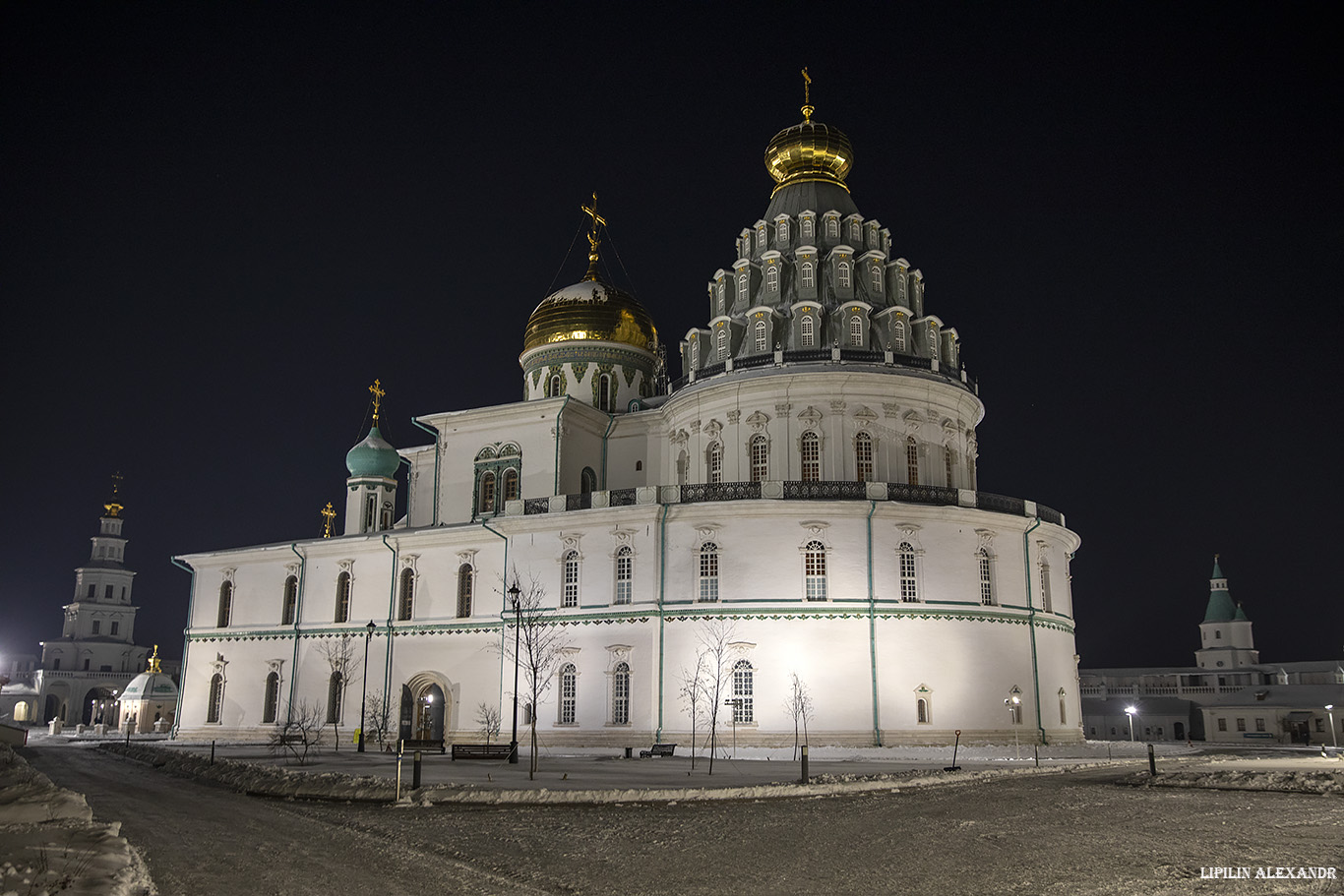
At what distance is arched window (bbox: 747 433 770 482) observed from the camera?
42.1 meters

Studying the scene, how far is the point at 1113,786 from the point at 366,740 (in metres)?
29.3

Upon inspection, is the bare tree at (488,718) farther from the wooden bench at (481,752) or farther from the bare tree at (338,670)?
the wooden bench at (481,752)

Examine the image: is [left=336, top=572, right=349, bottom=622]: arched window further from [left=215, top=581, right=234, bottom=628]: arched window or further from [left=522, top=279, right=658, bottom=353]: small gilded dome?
[left=522, top=279, right=658, bottom=353]: small gilded dome

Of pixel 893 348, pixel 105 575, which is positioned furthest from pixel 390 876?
pixel 105 575

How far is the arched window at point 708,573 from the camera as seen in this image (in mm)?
38219

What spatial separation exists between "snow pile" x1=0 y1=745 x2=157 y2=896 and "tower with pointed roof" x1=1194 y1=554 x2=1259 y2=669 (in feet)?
307

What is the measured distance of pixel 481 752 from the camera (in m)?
30.0

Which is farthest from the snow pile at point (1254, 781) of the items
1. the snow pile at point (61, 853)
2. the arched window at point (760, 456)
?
the arched window at point (760, 456)

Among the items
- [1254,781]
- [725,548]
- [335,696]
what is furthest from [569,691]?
[1254,781]

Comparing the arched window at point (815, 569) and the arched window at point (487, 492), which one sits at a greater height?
the arched window at point (487, 492)

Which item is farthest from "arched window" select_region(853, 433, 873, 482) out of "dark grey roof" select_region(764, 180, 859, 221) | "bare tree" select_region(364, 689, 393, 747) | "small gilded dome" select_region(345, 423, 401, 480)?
"small gilded dome" select_region(345, 423, 401, 480)

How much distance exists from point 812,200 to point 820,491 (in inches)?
567

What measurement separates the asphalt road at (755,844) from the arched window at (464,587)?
22767 millimetres

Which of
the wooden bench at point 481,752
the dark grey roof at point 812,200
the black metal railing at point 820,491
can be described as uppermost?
the dark grey roof at point 812,200
